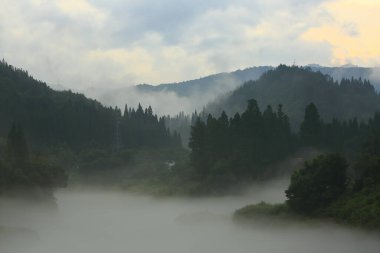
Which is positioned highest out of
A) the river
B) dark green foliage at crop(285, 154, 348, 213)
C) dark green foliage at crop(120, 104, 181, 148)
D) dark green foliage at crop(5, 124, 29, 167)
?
dark green foliage at crop(120, 104, 181, 148)

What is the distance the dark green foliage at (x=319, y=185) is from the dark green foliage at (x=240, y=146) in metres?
40.9

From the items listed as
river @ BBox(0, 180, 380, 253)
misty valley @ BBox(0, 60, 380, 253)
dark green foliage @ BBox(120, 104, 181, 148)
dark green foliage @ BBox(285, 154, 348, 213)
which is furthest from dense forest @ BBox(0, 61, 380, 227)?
river @ BBox(0, 180, 380, 253)

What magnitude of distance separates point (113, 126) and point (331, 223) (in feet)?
437

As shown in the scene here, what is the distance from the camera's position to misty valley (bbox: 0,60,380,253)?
51812mm

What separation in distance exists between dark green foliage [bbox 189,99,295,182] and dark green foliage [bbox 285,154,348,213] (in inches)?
1609

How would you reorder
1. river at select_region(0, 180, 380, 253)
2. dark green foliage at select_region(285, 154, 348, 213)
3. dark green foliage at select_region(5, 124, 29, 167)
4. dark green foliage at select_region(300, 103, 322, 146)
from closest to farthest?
1. river at select_region(0, 180, 380, 253)
2. dark green foliage at select_region(285, 154, 348, 213)
3. dark green foliage at select_region(5, 124, 29, 167)
4. dark green foliage at select_region(300, 103, 322, 146)

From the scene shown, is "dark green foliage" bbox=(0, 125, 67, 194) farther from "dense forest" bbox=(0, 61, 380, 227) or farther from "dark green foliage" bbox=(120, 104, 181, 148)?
"dark green foliage" bbox=(120, 104, 181, 148)

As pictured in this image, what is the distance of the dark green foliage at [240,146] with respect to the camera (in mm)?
98812

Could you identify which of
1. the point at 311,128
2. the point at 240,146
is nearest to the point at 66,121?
the point at 240,146

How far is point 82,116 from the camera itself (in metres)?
173

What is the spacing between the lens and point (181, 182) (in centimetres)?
10750

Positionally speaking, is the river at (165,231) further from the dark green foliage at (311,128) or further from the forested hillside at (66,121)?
the forested hillside at (66,121)

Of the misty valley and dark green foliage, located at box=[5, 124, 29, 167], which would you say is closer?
the misty valley

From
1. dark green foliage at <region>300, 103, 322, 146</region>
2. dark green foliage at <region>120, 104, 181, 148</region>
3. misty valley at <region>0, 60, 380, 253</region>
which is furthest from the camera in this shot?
dark green foliage at <region>120, 104, 181, 148</region>
